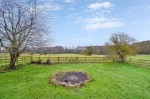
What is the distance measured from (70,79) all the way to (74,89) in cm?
324

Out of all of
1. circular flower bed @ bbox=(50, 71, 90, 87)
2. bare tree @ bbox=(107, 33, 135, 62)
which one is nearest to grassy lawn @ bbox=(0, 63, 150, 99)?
circular flower bed @ bbox=(50, 71, 90, 87)

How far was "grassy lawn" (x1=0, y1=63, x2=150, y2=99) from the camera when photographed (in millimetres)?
26172

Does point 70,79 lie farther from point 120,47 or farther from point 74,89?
point 120,47

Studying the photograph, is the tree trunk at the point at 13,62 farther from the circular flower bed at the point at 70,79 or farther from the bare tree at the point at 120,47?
the bare tree at the point at 120,47

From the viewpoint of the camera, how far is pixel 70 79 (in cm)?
3088

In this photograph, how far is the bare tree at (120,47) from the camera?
168 feet

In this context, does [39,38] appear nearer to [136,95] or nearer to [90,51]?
[136,95]

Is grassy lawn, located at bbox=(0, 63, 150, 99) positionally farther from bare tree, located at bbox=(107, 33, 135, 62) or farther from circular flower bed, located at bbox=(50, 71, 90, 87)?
bare tree, located at bbox=(107, 33, 135, 62)

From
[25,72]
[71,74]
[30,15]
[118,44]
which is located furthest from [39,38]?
[118,44]

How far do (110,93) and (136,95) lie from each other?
2.55 m

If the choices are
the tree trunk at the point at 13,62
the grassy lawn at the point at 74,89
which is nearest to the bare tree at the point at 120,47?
the grassy lawn at the point at 74,89

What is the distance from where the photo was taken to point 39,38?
42938 mm

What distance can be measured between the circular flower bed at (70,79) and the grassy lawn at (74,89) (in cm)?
71

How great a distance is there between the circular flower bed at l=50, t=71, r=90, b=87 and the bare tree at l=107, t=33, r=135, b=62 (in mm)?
19258
